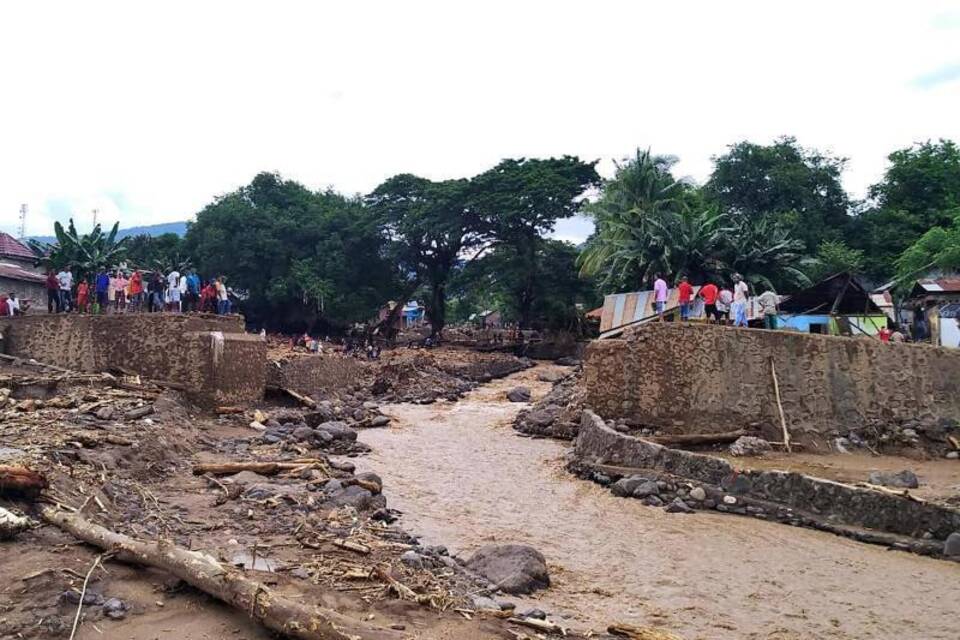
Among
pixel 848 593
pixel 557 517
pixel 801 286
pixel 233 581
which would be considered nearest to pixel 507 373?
pixel 801 286

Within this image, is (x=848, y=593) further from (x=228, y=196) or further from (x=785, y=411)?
(x=228, y=196)

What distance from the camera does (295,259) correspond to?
1622 inches

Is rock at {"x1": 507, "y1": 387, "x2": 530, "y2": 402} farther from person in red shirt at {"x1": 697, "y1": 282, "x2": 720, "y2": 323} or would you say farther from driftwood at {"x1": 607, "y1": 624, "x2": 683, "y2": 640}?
driftwood at {"x1": 607, "y1": 624, "x2": 683, "y2": 640}

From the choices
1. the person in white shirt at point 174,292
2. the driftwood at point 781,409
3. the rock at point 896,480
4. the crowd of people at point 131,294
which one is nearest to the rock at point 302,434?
the crowd of people at point 131,294

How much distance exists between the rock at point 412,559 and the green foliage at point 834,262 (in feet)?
90.1

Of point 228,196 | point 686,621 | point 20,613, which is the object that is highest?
point 228,196

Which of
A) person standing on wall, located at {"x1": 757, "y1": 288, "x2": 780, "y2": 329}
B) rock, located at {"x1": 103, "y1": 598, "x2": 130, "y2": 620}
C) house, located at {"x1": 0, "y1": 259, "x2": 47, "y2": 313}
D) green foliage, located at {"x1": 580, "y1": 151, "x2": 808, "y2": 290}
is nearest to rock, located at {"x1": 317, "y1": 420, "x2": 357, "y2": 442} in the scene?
rock, located at {"x1": 103, "y1": 598, "x2": 130, "y2": 620}

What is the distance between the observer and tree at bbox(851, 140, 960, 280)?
107 ft

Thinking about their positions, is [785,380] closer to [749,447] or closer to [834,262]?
[749,447]

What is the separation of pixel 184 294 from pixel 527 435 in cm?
1133

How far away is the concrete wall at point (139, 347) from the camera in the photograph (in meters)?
14.0

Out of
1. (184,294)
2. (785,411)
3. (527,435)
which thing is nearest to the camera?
(785,411)

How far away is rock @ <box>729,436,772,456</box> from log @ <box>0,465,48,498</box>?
1071 cm

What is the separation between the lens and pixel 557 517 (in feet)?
33.3
